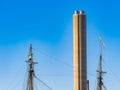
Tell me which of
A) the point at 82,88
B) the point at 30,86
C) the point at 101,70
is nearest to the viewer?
the point at 30,86

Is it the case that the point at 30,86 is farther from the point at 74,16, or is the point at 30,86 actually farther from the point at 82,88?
the point at 74,16

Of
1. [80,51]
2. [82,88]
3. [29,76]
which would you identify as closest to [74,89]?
[82,88]

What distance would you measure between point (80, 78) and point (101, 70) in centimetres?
837

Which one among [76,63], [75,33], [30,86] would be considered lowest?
[30,86]

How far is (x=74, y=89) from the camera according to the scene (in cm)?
10038

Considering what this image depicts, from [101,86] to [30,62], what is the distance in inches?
970

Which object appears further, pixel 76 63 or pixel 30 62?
pixel 76 63

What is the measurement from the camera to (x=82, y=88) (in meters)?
99.6

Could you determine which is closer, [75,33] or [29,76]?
[29,76]

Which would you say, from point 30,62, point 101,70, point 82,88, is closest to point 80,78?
point 82,88

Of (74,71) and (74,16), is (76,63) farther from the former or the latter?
(74,16)

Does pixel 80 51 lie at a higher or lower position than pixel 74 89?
higher

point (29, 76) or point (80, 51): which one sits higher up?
point (80, 51)

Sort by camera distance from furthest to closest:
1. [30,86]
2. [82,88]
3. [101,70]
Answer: [82,88], [101,70], [30,86]
